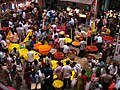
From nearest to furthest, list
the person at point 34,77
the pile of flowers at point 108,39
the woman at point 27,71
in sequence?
1. the person at point 34,77
2. the woman at point 27,71
3. the pile of flowers at point 108,39

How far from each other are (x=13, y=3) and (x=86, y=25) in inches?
262

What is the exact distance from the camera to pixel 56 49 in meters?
15.0

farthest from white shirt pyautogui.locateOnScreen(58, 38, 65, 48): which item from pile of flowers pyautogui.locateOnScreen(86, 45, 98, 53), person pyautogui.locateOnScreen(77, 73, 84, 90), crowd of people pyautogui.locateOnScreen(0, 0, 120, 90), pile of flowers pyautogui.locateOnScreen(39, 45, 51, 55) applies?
person pyautogui.locateOnScreen(77, 73, 84, 90)

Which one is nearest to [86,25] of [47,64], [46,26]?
[46,26]

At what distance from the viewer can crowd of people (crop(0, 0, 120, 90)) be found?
36.9 ft

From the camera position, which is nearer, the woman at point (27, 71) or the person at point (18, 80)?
the person at point (18, 80)

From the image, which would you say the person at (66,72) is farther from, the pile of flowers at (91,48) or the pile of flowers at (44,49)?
the pile of flowers at (91,48)

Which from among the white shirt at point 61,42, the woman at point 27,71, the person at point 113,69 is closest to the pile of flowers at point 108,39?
the white shirt at point 61,42

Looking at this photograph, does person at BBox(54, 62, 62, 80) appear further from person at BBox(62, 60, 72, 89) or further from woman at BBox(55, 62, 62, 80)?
person at BBox(62, 60, 72, 89)

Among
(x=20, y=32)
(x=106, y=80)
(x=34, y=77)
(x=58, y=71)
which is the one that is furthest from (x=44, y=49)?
(x=106, y=80)

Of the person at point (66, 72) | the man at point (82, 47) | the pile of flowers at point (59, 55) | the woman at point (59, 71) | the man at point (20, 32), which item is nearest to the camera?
the person at point (66, 72)

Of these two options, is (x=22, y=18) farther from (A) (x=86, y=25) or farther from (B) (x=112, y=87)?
(B) (x=112, y=87)

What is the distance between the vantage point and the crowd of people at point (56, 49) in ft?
36.9

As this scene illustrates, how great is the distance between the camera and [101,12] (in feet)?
71.4
